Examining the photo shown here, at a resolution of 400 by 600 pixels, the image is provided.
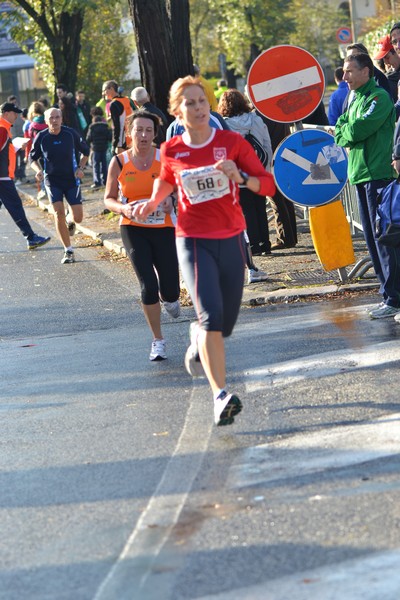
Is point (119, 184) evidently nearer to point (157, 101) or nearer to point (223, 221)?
point (223, 221)

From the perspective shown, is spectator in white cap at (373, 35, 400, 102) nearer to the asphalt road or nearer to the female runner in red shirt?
the asphalt road

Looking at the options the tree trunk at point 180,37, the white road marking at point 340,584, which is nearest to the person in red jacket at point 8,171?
the tree trunk at point 180,37

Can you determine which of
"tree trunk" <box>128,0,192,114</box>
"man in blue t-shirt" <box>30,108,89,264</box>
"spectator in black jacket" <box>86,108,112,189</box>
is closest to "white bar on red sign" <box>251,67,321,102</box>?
"tree trunk" <box>128,0,192,114</box>

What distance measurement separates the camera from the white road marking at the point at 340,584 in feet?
14.5

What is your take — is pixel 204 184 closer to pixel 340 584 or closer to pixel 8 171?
pixel 340 584

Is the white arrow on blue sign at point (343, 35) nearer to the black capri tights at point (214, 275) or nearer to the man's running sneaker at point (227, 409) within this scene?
the black capri tights at point (214, 275)

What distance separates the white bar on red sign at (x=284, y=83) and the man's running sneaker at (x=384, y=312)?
117 inches

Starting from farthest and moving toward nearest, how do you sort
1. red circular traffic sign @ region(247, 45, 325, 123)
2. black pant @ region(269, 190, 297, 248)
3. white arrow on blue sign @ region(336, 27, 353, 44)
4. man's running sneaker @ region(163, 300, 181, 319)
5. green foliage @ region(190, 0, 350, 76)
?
green foliage @ region(190, 0, 350, 76), white arrow on blue sign @ region(336, 27, 353, 44), black pant @ region(269, 190, 297, 248), red circular traffic sign @ region(247, 45, 325, 123), man's running sneaker @ region(163, 300, 181, 319)

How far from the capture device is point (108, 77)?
49.8m

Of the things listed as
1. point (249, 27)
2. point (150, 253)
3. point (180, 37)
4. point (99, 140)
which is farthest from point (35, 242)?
point (249, 27)

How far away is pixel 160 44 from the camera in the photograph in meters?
16.1

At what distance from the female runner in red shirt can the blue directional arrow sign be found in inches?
A: 173

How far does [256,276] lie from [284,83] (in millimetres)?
1855

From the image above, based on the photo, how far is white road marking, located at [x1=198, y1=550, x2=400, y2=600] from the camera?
4410mm
